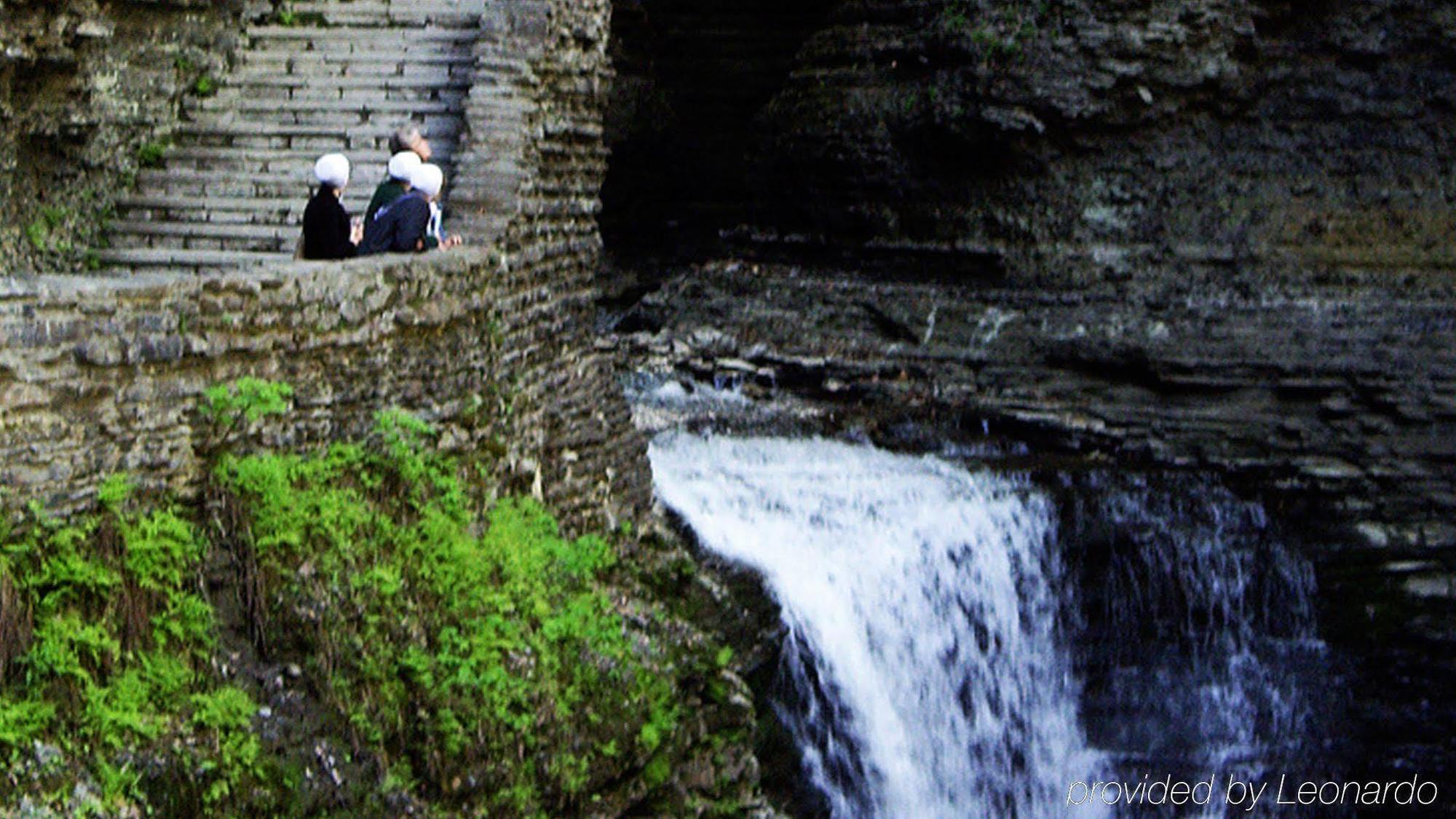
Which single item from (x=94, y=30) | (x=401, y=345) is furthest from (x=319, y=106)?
(x=401, y=345)

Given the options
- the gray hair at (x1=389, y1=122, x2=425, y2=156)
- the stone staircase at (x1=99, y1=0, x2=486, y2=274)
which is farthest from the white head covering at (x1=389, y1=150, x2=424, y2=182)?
the stone staircase at (x1=99, y1=0, x2=486, y2=274)

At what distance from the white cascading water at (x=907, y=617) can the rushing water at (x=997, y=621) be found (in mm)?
16

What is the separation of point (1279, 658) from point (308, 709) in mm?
8272

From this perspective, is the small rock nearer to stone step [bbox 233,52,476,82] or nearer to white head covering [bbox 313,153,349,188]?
stone step [bbox 233,52,476,82]

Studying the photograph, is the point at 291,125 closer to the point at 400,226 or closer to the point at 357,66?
the point at 357,66

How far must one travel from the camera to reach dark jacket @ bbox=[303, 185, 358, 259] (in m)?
11.7

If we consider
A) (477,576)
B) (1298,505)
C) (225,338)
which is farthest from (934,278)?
(225,338)

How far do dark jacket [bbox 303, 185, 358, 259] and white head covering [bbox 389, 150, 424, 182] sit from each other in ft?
1.17

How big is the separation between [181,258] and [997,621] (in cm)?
581

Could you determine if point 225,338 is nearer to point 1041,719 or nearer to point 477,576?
point 477,576

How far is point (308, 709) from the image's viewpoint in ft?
32.0

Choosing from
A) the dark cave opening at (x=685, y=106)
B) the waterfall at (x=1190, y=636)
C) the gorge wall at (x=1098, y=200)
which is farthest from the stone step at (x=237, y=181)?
the dark cave opening at (x=685, y=106)

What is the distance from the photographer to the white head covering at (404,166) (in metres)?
11.8

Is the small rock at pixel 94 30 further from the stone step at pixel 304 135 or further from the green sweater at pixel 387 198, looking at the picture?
the green sweater at pixel 387 198
